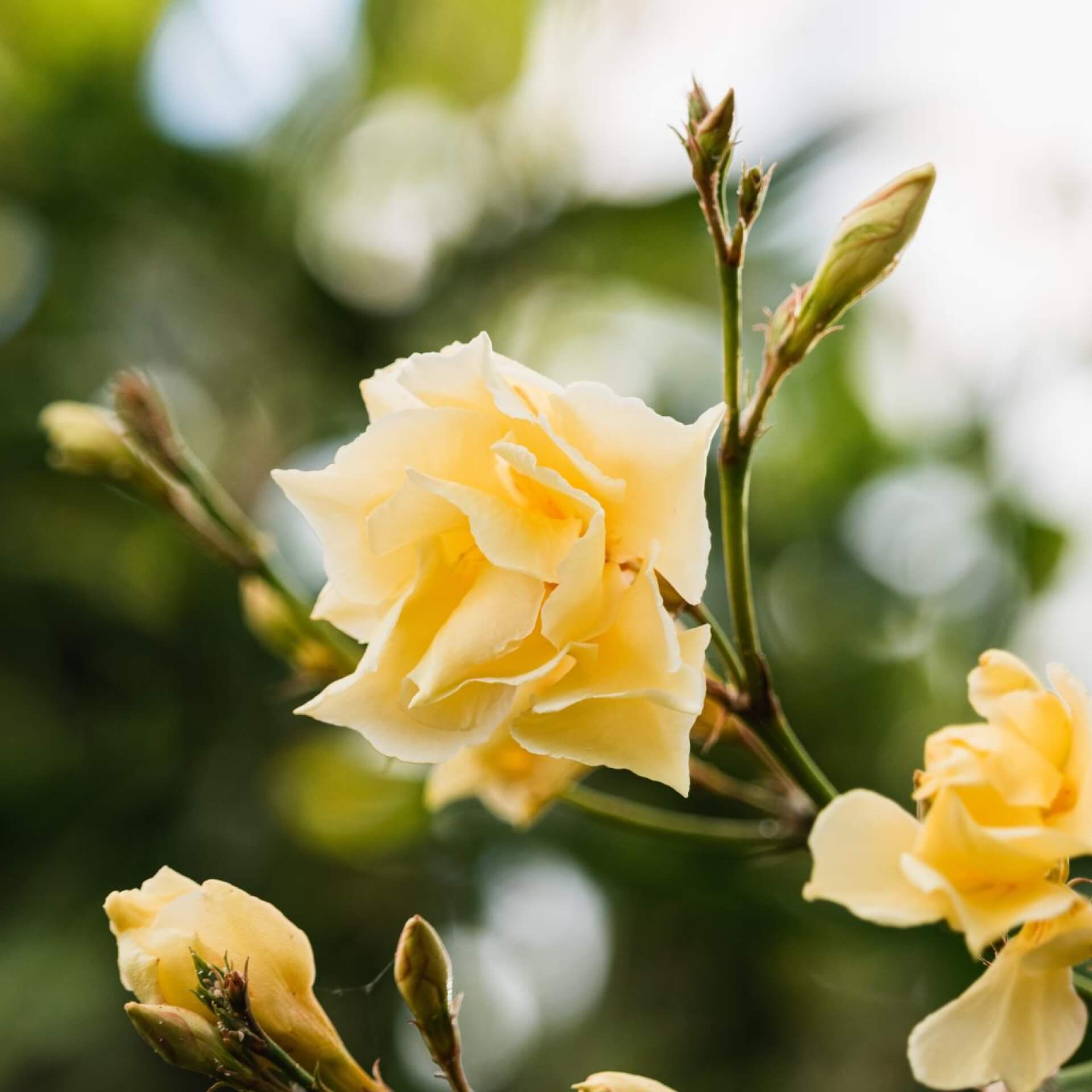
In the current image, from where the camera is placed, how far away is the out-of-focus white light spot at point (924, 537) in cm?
170

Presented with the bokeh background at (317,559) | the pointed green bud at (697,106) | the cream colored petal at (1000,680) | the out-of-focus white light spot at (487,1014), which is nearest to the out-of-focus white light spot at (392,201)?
the bokeh background at (317,559)

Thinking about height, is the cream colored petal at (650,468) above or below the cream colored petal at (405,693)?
above

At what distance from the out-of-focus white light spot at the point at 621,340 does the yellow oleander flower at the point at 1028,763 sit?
4.31ft

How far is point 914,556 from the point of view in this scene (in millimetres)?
1715

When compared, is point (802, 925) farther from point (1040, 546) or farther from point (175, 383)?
point (175, 383)

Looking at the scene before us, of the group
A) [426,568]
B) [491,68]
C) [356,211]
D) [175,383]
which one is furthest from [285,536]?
[426,568]

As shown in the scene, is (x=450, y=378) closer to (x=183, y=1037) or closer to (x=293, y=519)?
(x=183, y=1037)

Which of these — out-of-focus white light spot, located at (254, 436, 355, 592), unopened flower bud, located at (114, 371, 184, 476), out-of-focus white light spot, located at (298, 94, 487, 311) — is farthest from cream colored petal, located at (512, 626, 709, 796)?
out-of-focus white light spot, located at (298, 94, 487, 311)

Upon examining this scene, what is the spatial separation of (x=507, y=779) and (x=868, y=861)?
1.25ft

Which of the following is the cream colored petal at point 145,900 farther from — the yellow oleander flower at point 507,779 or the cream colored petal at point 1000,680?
the cream colored petal at point 1000,680

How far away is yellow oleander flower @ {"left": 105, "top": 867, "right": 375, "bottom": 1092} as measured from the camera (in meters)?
0.51

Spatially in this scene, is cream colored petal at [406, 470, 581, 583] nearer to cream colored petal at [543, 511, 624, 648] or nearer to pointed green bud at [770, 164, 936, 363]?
cream colored petal at [543, 511, 624, 648]

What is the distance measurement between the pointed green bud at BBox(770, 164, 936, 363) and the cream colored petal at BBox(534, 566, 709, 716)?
0.54 ft

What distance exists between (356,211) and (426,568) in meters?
1.89
